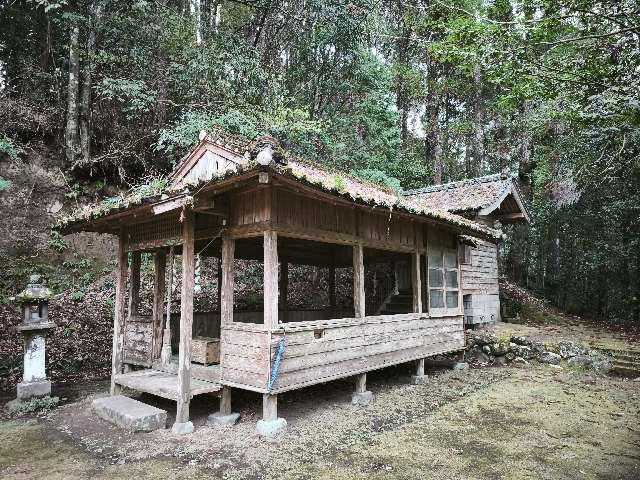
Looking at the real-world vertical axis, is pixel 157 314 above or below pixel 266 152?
below

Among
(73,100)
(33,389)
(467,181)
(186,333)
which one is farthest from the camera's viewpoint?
(467,181)

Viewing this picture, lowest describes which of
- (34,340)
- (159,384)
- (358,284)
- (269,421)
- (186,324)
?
(269,421)

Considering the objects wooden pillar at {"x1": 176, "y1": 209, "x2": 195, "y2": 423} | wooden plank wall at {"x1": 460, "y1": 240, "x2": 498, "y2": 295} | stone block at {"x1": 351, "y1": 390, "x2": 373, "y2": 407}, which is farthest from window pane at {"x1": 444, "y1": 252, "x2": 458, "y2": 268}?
wooden pillar at {"x1": 176, "y1": 209, "x2": 195, "y2": 423}

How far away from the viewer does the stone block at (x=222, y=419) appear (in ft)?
20.4

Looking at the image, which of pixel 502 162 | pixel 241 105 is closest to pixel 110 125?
pixel 241 105

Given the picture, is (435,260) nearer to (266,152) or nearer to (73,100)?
(266,152)

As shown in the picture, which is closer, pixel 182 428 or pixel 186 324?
pixel 182 428

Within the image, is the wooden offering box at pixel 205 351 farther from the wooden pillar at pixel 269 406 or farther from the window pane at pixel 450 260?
the window pane at pixel 450 260

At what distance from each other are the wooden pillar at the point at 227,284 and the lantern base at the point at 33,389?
12.1 ft

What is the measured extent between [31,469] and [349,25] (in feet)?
47.3

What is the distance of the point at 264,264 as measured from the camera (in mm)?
5855

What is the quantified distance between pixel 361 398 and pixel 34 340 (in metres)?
5.97

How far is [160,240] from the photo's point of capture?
702 centimetres

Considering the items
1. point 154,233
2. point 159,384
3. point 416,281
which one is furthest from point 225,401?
point 416,281
